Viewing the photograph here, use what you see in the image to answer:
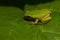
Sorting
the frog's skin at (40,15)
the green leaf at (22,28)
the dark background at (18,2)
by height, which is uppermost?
the dark background at (18,2)

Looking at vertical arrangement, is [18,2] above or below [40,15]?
above

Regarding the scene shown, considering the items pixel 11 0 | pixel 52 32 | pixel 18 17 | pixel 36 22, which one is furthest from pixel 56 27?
pixel 11 0

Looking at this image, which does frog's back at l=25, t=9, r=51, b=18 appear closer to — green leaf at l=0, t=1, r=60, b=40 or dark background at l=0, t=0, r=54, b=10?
green leaf at l=0, t=1, r=60, b=40

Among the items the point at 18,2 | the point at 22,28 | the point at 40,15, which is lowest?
the point at 22,28

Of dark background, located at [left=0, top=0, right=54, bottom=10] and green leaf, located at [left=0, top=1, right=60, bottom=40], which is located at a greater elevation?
dark background, located at [left=0, top=0, right=54, bottom=10]

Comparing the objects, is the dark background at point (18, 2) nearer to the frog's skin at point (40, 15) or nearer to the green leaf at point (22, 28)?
the green leaf at point (22, 28)

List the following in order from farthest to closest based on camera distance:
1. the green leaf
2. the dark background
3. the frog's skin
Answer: the dark background → the frog's skin → the green leaf

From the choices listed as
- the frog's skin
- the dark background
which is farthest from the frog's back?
the dark background

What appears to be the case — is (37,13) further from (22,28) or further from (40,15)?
(22,28)

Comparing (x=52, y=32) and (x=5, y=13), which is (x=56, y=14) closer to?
(x=52, y=32)

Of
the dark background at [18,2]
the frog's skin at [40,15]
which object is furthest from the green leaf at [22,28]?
the dark background at [18,2]

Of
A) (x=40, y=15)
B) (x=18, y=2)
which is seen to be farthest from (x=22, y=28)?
(x=18, y=2)

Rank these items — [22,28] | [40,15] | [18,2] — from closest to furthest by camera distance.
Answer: [22,28] → [40,15] → [18,2]
